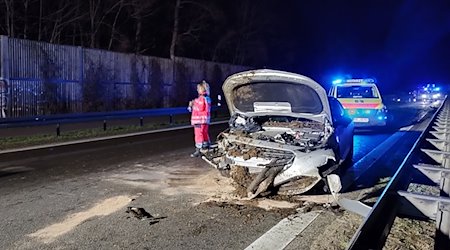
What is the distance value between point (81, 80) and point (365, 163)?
1568cm

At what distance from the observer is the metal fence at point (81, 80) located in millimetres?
17938

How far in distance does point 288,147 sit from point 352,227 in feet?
5.77

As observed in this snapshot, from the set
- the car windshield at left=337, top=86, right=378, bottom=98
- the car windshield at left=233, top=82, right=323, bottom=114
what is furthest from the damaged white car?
the car windshield at left=337, top=86, right=378, bottom=98

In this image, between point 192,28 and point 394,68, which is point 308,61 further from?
point 394,68

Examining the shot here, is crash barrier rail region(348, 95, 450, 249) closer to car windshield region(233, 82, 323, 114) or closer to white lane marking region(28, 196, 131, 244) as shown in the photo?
car windshield region(233, 82, 323, 114)

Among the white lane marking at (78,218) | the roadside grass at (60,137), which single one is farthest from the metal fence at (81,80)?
the white lane marking at (78,218)

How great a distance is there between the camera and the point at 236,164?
22.5ft

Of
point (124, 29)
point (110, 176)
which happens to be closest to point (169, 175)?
point (110, 176)


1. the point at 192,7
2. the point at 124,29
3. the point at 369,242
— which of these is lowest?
the point at 369,242

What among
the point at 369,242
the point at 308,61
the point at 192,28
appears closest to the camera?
the point at 369,242

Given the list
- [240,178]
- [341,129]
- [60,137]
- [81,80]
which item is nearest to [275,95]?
[341,129]

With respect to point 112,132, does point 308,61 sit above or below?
above

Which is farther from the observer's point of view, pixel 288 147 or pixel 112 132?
pixel 112 132

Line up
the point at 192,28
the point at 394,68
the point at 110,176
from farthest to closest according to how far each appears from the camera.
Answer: the point at 394,68
the point at 192,28
the point at 110,176
